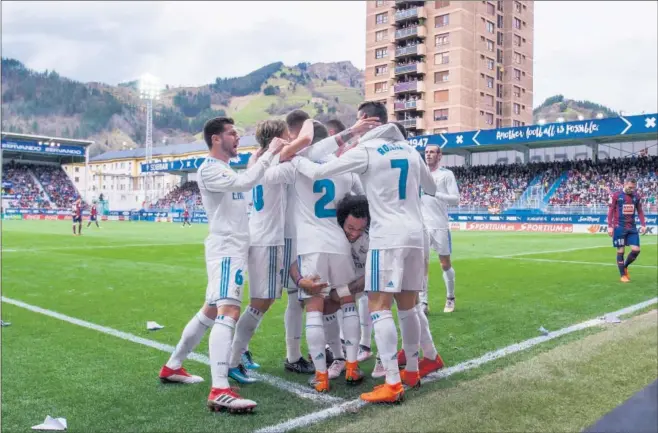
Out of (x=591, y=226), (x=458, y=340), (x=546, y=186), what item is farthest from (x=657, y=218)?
(x=458, y=340)

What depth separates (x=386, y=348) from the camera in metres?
4.07

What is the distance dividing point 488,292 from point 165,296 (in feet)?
17.1

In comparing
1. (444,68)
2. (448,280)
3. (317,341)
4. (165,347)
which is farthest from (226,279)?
(444,68)

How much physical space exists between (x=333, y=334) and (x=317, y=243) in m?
0.97

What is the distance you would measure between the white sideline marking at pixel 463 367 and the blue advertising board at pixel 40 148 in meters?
68.3

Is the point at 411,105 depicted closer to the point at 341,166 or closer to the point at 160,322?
the point at 160,322

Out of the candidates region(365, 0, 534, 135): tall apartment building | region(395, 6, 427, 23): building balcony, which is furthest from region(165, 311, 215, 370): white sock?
region(395, 6, 427, 23): building balcony

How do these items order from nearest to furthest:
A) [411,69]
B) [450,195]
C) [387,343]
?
[387,343] → [450,195] → [411,69]

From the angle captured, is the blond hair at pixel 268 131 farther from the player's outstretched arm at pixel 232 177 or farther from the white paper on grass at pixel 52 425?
the white paper on grass at pixel 52 425

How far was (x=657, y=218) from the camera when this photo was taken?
28.3 meters

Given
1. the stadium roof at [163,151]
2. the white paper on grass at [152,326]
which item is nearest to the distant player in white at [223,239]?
the white paper on grass at [152,326]

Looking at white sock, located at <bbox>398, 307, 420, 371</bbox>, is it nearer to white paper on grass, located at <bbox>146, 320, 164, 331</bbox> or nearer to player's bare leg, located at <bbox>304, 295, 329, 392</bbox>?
player's bare leg, located at <bbox>304, 295, 329, 392</bbox>

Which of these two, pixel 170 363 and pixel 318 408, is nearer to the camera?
pixel 318 408

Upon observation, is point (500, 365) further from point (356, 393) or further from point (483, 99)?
point (483, 99)
